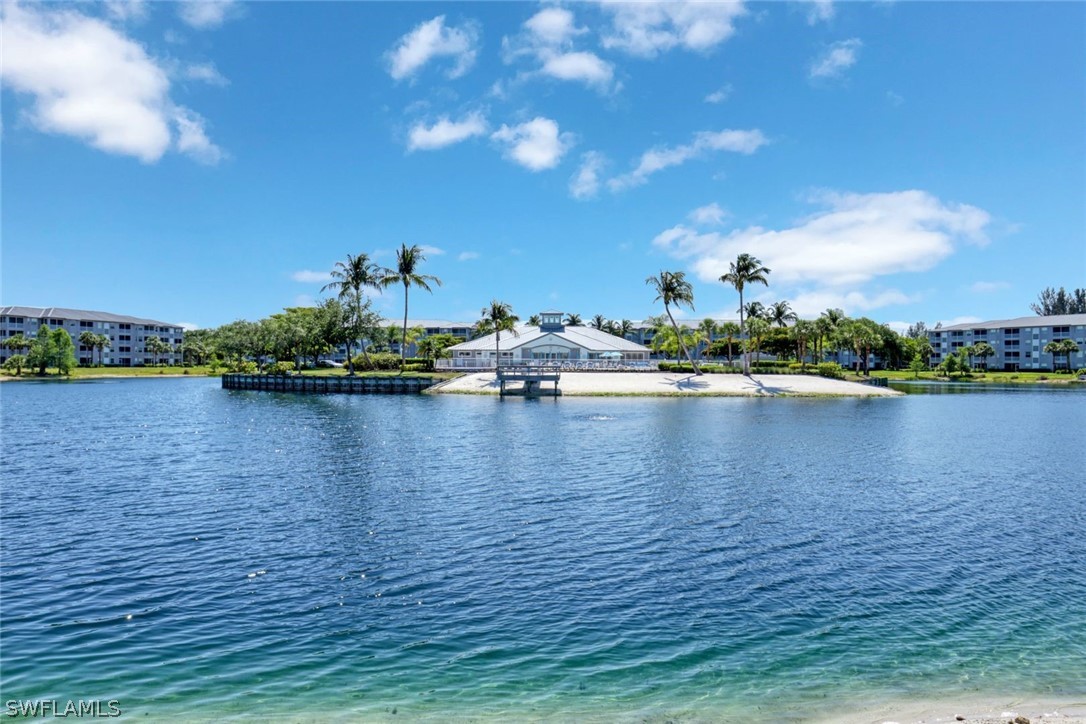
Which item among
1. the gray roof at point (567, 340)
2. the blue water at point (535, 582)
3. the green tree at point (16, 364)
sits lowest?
the blue water at point (535, 582)

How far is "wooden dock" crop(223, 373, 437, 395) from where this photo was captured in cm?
9375

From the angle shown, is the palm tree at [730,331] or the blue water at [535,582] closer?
the blue water at [535,582]

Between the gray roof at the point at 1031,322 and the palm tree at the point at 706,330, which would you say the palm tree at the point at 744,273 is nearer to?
the palm tree at the point at 706,330

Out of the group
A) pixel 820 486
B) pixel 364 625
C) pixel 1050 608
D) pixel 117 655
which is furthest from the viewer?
pixel 820 486

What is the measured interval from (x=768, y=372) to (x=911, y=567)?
95013 mm

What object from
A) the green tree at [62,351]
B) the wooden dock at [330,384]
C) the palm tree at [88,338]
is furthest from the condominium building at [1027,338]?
the palm tree at [88,338]

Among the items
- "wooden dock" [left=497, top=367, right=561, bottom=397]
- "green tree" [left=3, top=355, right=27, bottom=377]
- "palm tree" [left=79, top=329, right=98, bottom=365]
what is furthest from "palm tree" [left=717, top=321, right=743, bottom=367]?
"palm tree" [left=79, top=329, right=98, bottom=365]

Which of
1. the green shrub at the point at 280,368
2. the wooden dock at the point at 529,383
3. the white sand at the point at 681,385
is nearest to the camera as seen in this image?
the wooden dock at the point at 529,383

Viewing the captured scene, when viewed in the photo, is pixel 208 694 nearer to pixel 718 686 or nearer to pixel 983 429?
pixel 718 686

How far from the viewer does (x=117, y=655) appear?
12.6 metres

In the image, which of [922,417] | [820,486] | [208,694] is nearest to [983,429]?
[922,417]

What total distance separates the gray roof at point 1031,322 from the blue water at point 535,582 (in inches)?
6659

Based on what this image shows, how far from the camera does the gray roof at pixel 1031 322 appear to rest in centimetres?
16938

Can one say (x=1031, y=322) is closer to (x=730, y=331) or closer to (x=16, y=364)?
(x=730, y=331)
